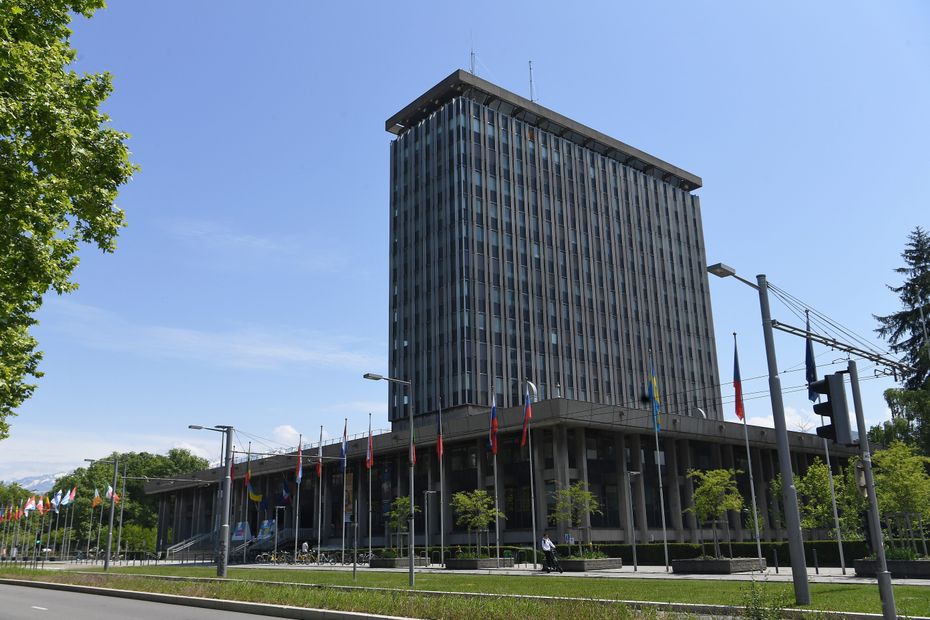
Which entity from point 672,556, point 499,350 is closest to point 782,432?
point 672,556

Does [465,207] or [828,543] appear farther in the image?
[465,207]

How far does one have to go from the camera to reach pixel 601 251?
316 ft

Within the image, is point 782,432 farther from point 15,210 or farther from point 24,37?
point 24,37

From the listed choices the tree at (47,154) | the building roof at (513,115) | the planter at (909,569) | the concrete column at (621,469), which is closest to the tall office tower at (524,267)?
the building roof at (513,115)

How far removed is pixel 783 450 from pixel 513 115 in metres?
82.6

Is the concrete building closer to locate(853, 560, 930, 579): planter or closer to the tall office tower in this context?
the tall office tower

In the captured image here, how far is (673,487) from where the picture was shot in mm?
66375

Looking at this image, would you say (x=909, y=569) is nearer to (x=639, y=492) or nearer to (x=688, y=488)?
(x=639, y=492)

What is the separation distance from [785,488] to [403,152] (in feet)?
274

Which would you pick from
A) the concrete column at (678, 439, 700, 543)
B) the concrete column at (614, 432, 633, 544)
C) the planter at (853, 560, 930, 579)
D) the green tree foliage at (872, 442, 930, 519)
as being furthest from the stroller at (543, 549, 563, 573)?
the concrete column at (678, 439, 700, 543)

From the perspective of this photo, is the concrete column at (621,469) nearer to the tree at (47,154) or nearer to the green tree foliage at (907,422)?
the green tree foliage at (907,422)

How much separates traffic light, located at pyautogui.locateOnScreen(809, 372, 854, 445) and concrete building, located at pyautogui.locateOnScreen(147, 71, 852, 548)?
4598cm

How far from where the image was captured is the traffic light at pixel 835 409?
12.1m

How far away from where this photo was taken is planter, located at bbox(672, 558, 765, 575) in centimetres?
3275
